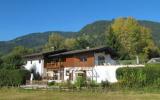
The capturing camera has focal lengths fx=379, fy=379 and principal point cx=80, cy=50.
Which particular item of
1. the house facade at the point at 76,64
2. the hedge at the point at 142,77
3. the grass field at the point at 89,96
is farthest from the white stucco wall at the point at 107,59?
the grass field at the point at 89,96

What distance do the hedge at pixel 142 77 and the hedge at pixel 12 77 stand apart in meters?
24.1

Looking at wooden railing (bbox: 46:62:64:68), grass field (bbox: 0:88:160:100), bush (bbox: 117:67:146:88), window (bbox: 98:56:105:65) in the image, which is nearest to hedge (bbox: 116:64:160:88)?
bush (bbox: 117:67:146:88)

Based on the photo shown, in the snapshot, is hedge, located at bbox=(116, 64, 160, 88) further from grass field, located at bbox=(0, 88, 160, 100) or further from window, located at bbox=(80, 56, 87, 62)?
window, located at bbox=(80, 56, 87, 62)

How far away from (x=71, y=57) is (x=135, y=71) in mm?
25659

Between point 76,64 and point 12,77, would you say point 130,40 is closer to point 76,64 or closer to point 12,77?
point 76,64

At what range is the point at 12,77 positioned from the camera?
6975 cm

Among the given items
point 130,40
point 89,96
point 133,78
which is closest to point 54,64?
point 133,78

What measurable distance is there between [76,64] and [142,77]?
1008 inches

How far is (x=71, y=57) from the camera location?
76.6 m

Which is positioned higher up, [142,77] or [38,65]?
[38,65]

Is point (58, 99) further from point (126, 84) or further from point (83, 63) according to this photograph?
point (83, 63)

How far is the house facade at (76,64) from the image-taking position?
69.4 metres

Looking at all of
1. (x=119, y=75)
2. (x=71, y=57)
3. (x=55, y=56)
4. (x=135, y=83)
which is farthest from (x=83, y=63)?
(x=135, y=83)

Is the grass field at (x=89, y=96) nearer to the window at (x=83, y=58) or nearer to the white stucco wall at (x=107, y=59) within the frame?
the white stucco wall at (x=107, y=59)
